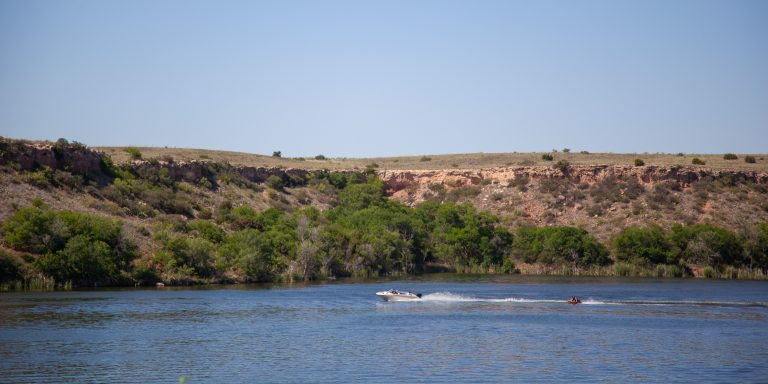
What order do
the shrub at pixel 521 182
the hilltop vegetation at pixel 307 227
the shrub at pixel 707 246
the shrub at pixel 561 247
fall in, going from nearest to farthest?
the hilltop vegetation at pixel 307 227 < the shrub at pixel 707 246 < the shrub at pixel 561 247 < the shrub at pixel 521 182

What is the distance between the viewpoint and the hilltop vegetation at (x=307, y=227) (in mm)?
64469

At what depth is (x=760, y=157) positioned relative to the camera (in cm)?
12138

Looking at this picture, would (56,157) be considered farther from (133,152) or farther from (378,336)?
(378,336)

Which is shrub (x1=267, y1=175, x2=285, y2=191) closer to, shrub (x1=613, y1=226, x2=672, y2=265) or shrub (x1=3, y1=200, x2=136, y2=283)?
shrub (x1=613, y1=226, x2=672, y2=265)

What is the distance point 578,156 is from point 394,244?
53741 millimetres

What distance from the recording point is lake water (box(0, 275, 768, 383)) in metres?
33.8

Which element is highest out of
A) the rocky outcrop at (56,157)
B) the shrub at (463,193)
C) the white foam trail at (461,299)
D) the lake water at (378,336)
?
the rocky outcrop at (56,157)

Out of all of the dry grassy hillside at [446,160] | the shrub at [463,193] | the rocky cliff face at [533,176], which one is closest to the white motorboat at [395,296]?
the shrub at [463,193]

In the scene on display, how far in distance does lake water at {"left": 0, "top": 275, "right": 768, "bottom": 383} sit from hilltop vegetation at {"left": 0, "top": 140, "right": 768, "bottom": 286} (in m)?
5.06

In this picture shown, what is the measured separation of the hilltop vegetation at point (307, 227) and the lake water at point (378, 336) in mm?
5063

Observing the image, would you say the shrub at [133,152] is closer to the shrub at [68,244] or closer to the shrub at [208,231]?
the shrub at [208,231]

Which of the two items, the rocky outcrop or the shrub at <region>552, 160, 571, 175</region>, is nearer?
the rocky outcrop

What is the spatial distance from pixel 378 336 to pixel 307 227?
40.3m

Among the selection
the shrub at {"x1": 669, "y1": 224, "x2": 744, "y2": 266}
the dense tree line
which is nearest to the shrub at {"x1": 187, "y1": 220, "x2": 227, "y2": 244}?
the dense tree line
